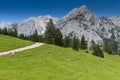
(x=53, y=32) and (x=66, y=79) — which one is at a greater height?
(x=53, y=32)

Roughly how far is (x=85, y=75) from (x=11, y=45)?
33235 millimetres

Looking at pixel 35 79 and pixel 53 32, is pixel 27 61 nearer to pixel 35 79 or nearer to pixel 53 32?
pixel 35 79

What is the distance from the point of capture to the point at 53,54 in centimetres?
5934

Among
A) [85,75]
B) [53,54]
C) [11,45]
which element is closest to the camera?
[85,75]

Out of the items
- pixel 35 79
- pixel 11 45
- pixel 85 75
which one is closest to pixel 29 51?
pixel 11 45

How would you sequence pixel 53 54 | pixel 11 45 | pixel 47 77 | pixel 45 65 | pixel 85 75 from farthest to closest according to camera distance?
pixel 11 45 < pixel 53 54 < pixel 45 65 < pixel 85 75 < pixel 47 77

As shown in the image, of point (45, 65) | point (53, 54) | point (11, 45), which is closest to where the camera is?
point (45, 65)

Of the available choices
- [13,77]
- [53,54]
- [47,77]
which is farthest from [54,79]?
[53,54]

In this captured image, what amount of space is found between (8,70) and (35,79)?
5.63 metres

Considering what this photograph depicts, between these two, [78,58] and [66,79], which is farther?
[78,58]

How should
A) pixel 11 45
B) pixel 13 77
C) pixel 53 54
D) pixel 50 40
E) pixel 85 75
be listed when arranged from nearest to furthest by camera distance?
1. pixel 13 77
2. pixel 85 75
3. pixel 53 54
4. pixel 11 45
5. pixel 50 40

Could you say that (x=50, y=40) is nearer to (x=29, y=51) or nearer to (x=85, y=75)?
(x=29, y=51)

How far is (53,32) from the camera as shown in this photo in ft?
378

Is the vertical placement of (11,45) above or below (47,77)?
above
